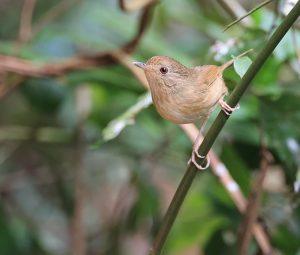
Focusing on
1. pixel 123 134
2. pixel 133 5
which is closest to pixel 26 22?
pixel 123 134

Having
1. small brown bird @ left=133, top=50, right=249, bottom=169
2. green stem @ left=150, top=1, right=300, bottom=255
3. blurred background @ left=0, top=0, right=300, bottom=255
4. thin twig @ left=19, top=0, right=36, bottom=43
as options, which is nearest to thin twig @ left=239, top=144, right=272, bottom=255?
blurred background @ left=0, top=0, right=300, bottom=255

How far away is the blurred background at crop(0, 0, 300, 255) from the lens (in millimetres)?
1668

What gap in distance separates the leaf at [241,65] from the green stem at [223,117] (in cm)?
11

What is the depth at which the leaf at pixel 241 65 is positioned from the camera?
1.06 metres

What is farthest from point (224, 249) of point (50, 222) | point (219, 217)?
point (50, 222)

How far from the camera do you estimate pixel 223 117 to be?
38.3 inches

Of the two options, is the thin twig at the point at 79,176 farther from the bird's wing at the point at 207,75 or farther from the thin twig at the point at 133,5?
the bird's wing at the point at 207,75

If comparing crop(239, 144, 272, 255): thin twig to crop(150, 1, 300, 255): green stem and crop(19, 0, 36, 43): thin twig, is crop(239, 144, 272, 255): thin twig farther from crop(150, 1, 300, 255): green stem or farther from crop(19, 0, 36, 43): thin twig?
crop(19, 0, 36, 43): thin twig

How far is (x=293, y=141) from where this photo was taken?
1.66 m

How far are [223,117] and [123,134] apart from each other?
1.48 meters

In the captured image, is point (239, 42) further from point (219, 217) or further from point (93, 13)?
point (93, 13)

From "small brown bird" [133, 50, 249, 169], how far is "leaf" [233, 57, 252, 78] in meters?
0.08

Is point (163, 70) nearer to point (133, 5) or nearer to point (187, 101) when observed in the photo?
point (187, 101)

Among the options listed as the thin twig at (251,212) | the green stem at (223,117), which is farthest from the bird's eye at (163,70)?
the thin twig at (251,212)
